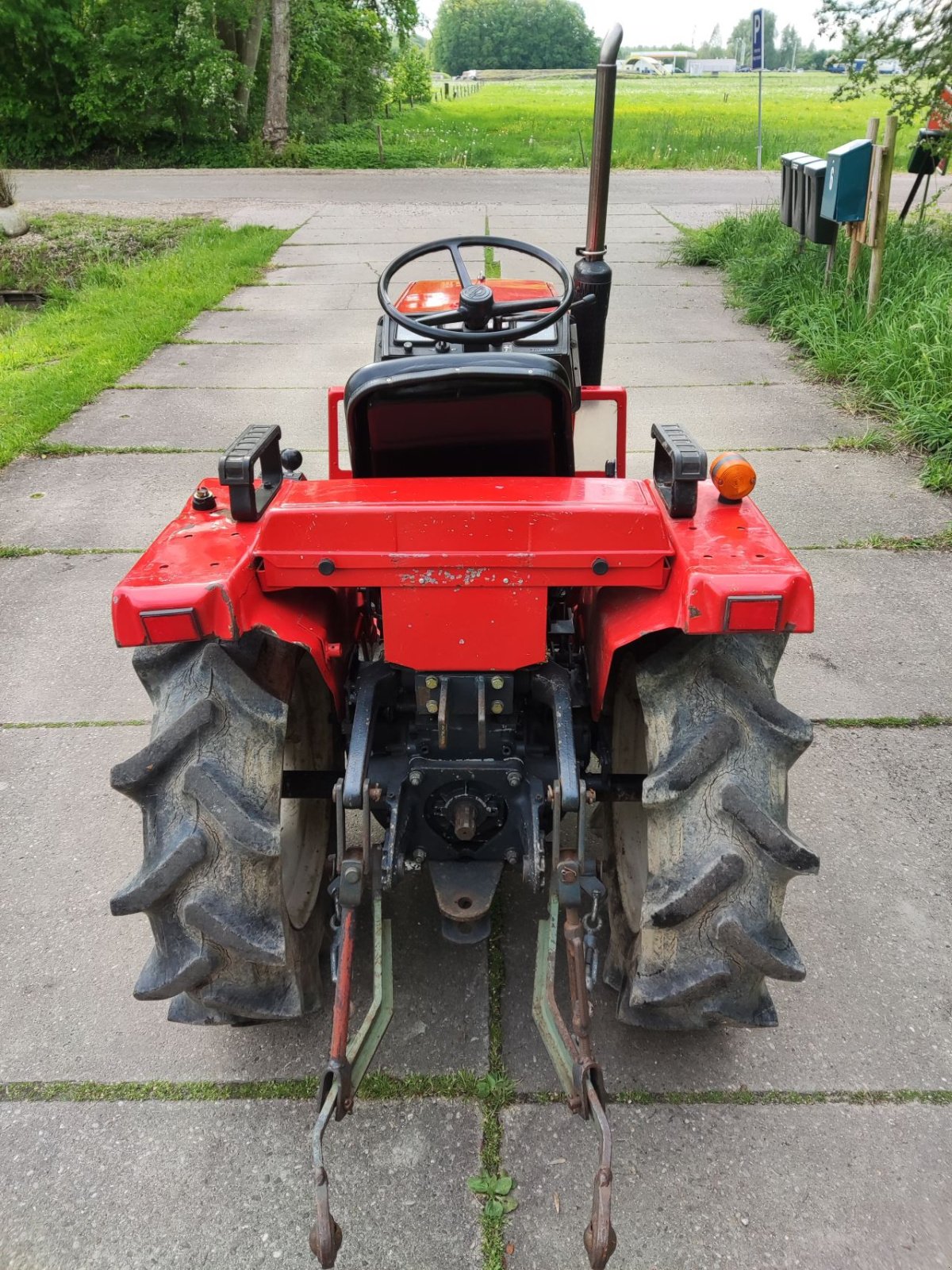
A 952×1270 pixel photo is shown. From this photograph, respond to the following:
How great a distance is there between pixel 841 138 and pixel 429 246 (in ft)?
66.9

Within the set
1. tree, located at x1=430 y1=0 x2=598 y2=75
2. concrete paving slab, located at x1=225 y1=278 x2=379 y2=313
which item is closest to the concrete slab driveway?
concrete paving slab, located at x1=225 y1=278 x2=379 y2=313

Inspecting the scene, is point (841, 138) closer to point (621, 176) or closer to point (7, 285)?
point (621, 176)

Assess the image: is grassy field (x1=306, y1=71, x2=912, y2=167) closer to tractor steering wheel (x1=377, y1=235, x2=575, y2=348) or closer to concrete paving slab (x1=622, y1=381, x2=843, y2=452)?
concrete paving slab (x1=622, y1=381, x2=843, y2=452)

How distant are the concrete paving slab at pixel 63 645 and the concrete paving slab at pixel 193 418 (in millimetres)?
1342

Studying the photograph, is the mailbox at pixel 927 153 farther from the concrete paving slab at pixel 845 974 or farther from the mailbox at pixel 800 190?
the concrete paving slab at pixel 845 974

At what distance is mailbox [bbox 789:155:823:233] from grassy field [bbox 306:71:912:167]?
881 cm

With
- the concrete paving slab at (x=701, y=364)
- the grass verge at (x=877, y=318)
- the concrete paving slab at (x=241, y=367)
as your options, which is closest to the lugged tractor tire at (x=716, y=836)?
the grass verge at (x=877, y=318)

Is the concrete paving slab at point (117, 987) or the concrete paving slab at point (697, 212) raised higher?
the concrete paving slab at point (697, 212)

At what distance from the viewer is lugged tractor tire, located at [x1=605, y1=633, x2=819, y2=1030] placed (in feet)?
5.86

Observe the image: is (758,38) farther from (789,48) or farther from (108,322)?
(789,48)

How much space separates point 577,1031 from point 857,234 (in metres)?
7.00

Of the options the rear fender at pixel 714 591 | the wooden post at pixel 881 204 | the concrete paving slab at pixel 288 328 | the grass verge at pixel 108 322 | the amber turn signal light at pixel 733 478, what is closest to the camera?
the rear fender at pixel 714 591

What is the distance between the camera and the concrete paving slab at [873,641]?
3.54 metres

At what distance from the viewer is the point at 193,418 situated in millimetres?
6367
